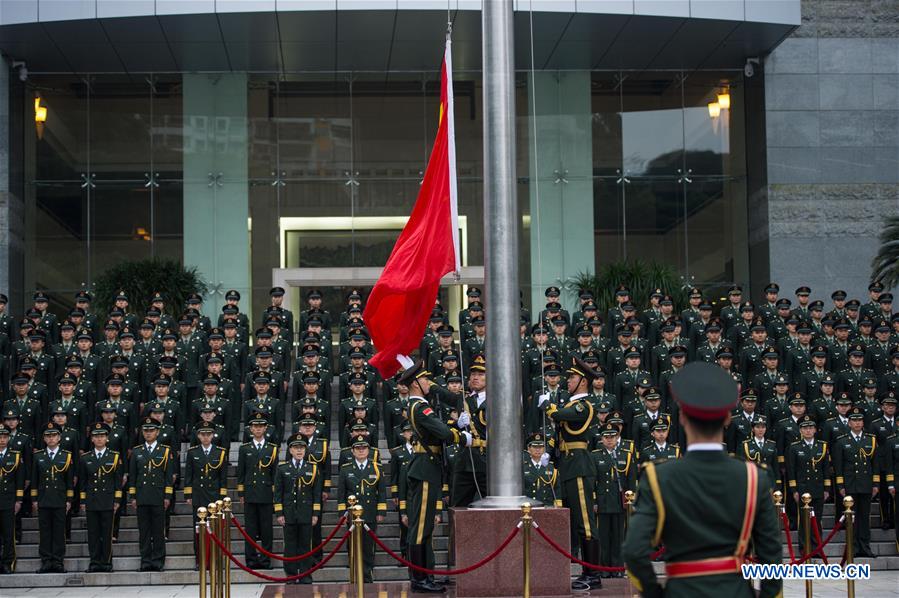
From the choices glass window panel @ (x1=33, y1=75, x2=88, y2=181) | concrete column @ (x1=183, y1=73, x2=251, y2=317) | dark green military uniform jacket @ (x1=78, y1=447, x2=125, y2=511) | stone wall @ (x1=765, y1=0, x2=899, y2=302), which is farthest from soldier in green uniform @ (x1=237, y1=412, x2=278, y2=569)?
stone wall @ (x1=765, y1=0, x2=899, y2=302)

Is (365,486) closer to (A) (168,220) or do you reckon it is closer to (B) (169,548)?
(B) (169,548)

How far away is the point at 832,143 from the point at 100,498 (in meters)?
Answer: 15.3

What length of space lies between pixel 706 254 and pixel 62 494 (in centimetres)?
1383

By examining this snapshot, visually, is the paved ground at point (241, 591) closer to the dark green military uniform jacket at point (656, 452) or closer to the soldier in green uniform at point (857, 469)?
the soldier in green uniform at point (857, 469)

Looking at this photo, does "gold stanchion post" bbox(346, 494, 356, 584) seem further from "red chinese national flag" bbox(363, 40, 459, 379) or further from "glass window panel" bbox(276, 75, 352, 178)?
"glass window panel" bbox(276, 75, 352, 178)

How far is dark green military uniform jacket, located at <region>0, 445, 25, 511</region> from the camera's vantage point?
44.3 feet

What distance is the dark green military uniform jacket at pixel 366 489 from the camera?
13.0m

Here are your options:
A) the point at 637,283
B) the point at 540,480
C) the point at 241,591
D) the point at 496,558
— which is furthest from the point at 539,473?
the point at 637,283

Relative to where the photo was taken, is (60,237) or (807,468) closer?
(807,468)

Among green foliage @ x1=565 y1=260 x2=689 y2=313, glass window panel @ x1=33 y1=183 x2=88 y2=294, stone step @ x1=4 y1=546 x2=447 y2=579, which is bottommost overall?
stone step @ x1=4 y1=546 x2=447 y2=579

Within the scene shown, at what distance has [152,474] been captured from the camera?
44.0 feet

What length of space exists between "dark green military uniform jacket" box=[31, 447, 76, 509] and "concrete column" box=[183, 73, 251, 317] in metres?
9.54

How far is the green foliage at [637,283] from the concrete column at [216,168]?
21.9 feet

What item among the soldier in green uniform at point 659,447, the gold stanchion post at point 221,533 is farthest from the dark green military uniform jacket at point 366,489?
the soldier in green uniform at point 659,447
